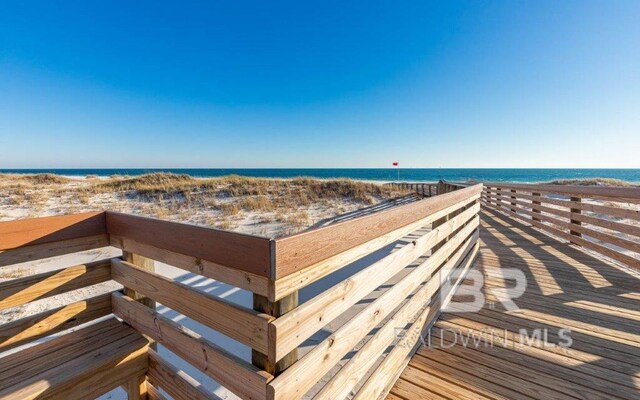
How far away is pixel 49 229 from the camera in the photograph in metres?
1.39

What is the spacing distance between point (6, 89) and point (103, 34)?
25.8 ft

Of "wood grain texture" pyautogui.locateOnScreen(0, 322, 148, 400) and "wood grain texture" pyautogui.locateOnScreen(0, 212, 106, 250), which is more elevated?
"wood grain texture" pyautogui.locateOnScreen(0, 212, 106, 250)

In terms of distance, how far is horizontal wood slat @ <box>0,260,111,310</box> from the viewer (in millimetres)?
1314

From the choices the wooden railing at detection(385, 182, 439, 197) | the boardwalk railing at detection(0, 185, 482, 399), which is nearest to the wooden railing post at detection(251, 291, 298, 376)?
the boardwalk railing at detection(0, 185, 482, 399)

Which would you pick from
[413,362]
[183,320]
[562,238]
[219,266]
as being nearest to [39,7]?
[183,320]

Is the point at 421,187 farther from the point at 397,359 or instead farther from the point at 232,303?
the point at 232,303

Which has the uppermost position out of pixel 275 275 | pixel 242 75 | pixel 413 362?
pixel 242 75

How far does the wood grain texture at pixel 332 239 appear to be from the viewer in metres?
0.82

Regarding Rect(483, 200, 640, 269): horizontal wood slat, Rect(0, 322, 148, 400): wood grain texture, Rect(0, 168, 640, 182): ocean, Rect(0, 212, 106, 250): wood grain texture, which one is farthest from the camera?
Rect(0, 168, 640, 182): ocean

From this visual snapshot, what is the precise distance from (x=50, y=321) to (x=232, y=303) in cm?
121

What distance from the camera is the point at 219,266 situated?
1011 mm

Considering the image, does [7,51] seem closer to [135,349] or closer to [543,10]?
[135,349]

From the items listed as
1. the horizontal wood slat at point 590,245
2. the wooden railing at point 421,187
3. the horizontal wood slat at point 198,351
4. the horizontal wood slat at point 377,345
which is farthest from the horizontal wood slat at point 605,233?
the wooden railing at point 421,187

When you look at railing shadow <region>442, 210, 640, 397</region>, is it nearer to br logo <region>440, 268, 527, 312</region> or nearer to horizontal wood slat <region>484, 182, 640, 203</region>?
br logo <region>440, 268, 527, 312</region>
